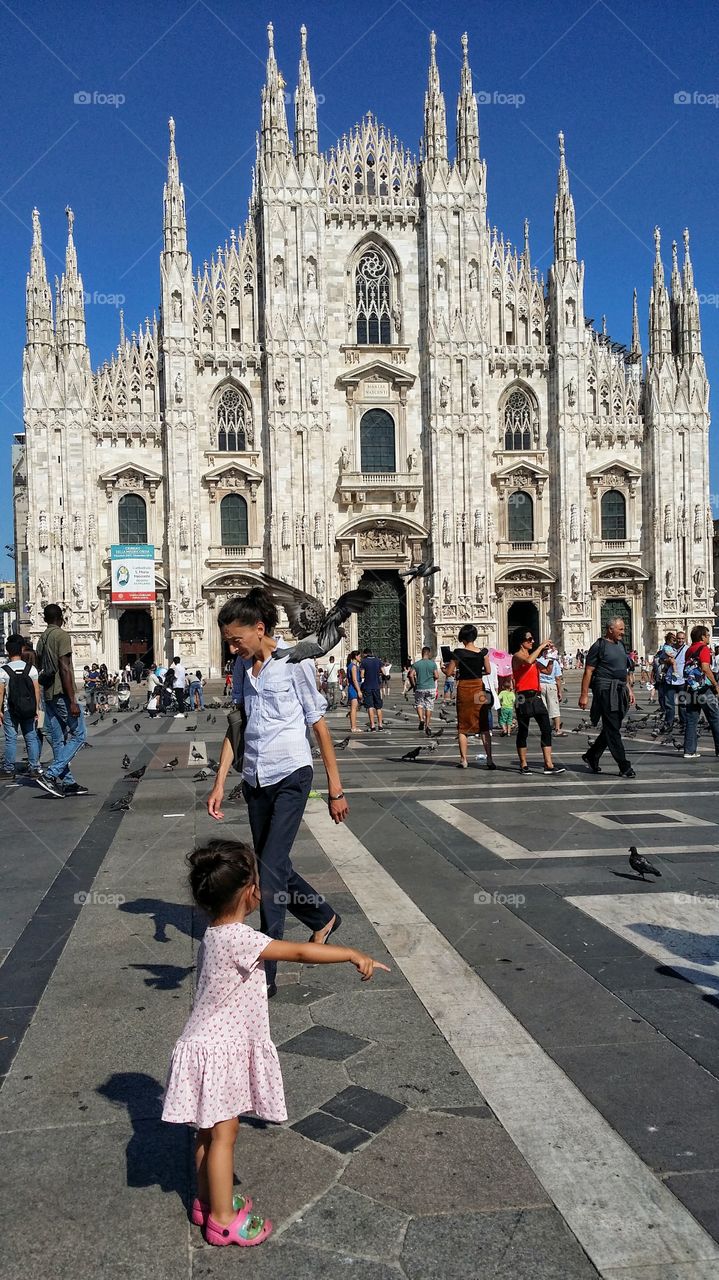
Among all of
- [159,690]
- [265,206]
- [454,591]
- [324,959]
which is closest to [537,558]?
[454,591]

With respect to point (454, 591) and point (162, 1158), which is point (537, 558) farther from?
point (162, 1158)

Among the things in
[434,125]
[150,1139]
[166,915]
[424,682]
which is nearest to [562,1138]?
[150,1139]

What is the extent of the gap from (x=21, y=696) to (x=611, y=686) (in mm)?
6929

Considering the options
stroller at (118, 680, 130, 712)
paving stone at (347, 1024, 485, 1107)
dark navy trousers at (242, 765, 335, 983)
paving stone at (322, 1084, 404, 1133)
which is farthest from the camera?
stroller at (118, 680, 130, 712)

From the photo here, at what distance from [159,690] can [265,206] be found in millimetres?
20427

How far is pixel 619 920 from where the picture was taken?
211 inches

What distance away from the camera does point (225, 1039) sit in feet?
9.31

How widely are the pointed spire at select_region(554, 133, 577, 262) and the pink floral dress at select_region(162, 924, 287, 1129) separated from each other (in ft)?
125

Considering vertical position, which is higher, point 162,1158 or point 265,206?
point 265,206

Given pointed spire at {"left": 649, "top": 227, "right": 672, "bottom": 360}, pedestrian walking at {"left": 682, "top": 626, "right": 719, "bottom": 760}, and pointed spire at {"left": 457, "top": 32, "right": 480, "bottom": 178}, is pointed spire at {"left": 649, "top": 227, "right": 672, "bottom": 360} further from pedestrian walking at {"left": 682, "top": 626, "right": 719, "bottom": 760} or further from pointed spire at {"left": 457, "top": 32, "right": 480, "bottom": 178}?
pedestrian walking at {"left": 682, "top": 626, "right": 719, "bottom": 760}

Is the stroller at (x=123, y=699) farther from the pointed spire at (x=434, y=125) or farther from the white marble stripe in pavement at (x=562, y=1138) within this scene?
the pointed spire at (x=434, y=125)

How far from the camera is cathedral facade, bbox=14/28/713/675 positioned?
3503cm

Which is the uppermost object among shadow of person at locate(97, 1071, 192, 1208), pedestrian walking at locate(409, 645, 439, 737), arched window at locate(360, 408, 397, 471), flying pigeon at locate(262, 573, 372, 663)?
arched window at locate(360, 408, 397, 471)

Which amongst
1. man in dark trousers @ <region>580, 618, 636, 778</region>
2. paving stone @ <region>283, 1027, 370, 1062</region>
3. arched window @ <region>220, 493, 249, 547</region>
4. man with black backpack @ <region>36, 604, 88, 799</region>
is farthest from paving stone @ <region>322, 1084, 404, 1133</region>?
arched window @ <region>220, 493, 249, 547</region>
